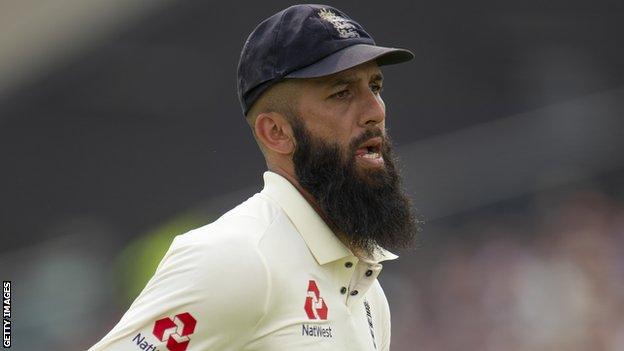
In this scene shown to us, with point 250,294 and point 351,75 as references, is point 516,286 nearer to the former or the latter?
point 351,75

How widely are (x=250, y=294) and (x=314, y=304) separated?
140 mm

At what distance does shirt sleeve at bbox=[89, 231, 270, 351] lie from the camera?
5.30ft

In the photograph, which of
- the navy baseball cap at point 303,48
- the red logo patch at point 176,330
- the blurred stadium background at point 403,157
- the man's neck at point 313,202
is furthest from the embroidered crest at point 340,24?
the blurred stadium background at point 403,157

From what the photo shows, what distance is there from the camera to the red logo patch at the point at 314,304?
171cm

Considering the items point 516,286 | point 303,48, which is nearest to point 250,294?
point 303,48

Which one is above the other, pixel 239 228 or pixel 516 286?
pixel 239 228

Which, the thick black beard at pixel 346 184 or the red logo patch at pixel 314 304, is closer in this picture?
the red logo patch at pixel 314 304

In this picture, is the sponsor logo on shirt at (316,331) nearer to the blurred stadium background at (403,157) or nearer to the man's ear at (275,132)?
the man's ear at (275,132)

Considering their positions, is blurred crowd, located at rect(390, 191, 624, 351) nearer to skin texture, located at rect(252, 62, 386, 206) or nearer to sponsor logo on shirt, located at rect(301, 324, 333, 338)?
skin texture, located at rect(252, 62, 386, 206)

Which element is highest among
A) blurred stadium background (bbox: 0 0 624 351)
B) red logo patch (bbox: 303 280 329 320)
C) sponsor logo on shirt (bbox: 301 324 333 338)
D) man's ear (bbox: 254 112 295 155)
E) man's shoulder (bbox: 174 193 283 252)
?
man's ear (bbox: 254 112 295 155)

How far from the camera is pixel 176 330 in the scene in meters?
1.62

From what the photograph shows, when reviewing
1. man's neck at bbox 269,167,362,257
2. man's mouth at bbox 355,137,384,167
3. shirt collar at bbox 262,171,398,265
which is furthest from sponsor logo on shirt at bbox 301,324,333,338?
man's mouth at bbox 355,137,384,167

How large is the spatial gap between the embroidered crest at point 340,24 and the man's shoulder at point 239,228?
319 millimetres

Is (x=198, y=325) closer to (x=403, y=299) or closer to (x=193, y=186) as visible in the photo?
(x=193, y=186)
